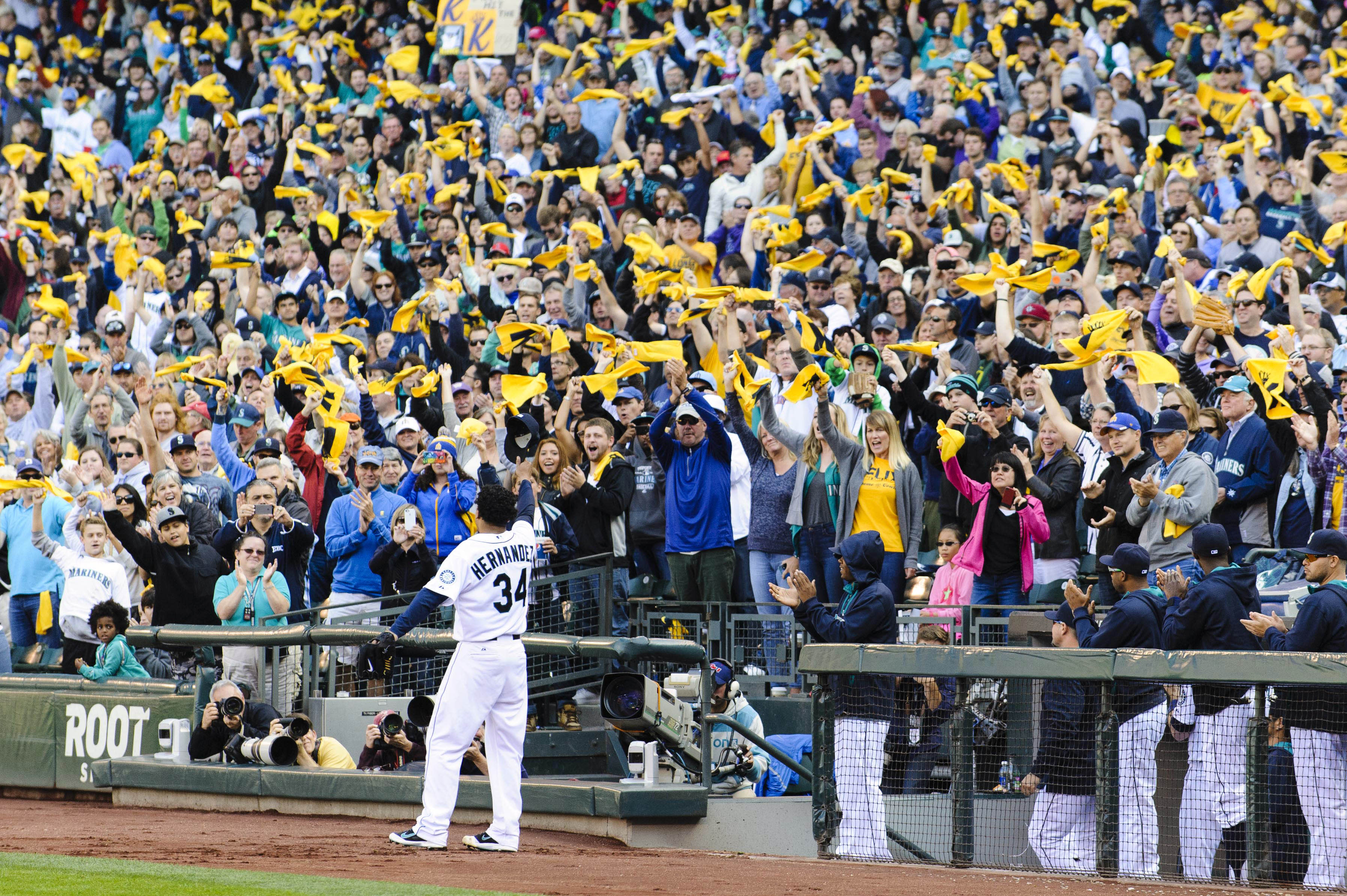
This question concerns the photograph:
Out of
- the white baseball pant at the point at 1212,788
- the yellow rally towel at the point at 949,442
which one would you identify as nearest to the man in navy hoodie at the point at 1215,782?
the white baseball pant at the point at 1212,788

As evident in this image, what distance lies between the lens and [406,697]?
11.0 m

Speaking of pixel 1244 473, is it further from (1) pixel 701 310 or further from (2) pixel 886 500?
(1) pixel 701 310

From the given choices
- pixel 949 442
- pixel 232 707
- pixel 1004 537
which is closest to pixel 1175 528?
pixel 1004 537

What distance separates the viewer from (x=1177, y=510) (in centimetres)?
988

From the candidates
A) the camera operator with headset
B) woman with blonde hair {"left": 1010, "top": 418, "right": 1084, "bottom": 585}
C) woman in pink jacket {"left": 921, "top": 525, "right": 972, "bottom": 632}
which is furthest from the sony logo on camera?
woman with blonde hair {"left": 1010, "top": 418, "right": 1084, "bottom": 585}

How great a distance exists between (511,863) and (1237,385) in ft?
16.9

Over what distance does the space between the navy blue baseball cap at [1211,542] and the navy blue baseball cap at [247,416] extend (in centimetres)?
793

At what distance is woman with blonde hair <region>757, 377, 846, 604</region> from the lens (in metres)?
11.2

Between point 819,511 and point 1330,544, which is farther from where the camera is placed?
point 819,511

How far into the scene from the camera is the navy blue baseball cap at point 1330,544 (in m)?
8.05

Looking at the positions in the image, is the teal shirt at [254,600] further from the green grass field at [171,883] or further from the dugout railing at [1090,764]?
the dugout railing at [1090,764]

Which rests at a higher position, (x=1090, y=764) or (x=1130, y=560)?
(x=1130, y=560)

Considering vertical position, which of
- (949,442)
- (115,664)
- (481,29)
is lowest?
(115,664)

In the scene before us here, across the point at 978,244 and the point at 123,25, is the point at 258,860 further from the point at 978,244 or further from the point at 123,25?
the point at 123,25
